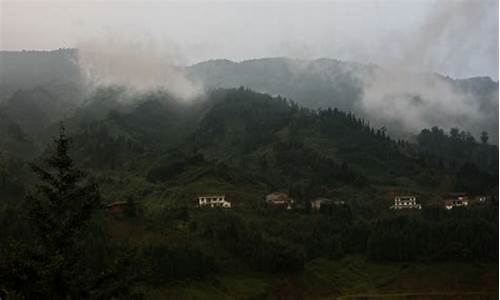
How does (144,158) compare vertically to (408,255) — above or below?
above

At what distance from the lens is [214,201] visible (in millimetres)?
138375

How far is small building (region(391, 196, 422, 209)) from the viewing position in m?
149

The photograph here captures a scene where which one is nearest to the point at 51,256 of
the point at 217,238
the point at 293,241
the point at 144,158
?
the point at 217,238

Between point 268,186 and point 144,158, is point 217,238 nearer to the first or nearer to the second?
point 268,186

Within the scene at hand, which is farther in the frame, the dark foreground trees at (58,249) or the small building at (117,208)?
the small building at (117,208)

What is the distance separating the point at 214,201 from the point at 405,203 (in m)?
45.0

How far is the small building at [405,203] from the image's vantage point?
149m

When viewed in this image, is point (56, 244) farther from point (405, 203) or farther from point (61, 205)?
point (405, 203)

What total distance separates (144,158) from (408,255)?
102950 millimetres

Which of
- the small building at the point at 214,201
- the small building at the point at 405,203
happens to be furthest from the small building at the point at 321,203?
the small building at the point at 214,201

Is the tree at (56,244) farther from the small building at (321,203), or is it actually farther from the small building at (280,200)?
the small building at (280,200)

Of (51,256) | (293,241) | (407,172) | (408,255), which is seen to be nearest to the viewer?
(51,256)

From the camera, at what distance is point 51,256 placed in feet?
49.6

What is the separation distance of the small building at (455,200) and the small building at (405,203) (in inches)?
251
